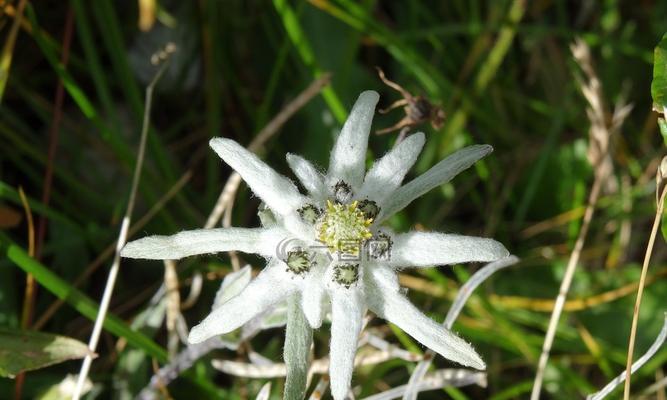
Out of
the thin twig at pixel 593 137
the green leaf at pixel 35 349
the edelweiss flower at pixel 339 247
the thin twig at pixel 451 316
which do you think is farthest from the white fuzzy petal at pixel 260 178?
the thin twig at pixel 593 137

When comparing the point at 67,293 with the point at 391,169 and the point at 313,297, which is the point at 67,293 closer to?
the point at 313,297

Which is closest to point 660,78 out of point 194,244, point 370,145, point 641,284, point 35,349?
point 641,284

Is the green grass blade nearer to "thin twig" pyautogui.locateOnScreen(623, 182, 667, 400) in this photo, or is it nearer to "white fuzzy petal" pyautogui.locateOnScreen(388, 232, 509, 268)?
"white fuzzy petal" pyautogui.locateOnScreen(388, 232, 509, 268)

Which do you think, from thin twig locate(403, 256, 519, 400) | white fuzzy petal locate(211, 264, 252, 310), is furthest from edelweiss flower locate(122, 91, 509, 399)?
thin twig locate(403, 256, 519, 400)

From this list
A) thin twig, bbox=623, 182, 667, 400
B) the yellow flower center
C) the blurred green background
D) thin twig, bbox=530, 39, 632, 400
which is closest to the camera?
the yellow flower center

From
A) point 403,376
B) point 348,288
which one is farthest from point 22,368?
point 403,376

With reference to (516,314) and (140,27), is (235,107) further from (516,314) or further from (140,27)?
(516,314)
